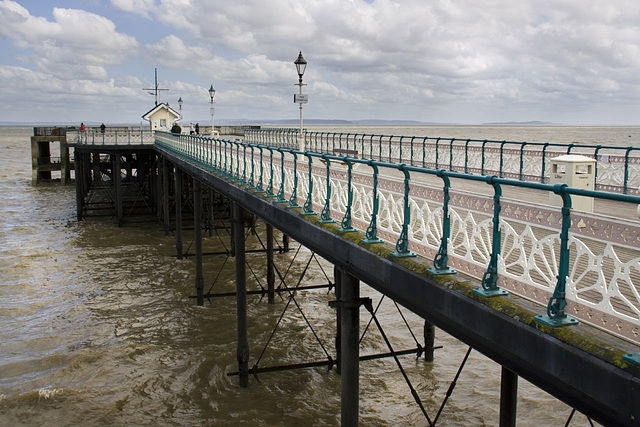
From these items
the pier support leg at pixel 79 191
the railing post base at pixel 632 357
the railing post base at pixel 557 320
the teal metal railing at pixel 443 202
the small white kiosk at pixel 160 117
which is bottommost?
the pier support leg at pixel 79 191

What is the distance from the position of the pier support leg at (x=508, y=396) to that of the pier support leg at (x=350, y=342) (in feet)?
5.85

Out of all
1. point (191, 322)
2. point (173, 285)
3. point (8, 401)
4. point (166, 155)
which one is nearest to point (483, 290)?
point (8, 401)

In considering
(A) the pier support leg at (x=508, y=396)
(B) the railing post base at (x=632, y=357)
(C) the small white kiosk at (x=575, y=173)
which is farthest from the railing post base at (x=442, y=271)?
(C) the small white kiosk at (x=575, y=173)

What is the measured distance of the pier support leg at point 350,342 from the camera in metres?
7.20

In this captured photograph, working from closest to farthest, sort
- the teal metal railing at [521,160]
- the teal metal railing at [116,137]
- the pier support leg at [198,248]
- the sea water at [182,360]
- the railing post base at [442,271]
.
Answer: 1. the railing post base at [442,271]
2. the sea water at [182,360]
3. the teal metal railing at [521,160]
4. the pier support leg at [198,248]
5. the teal metal railing at [116,137]

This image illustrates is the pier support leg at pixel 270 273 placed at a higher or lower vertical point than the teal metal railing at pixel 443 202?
lower

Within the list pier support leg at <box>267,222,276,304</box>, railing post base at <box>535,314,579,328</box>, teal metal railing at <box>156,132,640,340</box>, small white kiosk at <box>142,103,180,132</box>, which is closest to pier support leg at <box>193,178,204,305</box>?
pier support leg at <box>267,222,276,304</box>

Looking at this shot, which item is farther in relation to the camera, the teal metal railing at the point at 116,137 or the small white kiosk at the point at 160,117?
the small white kiosk at the point at 160,117

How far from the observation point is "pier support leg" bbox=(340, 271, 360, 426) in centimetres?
720

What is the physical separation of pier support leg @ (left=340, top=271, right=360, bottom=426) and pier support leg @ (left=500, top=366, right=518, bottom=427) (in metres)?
1.78

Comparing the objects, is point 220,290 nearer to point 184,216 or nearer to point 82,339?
point 82,339

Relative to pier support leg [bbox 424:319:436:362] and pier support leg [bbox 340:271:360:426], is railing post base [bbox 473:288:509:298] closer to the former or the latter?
pier support leg [bbox 340:271:360:426]

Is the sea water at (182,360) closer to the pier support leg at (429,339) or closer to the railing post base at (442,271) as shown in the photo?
the pier support leg at (429,339)

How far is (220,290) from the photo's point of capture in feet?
61.4
